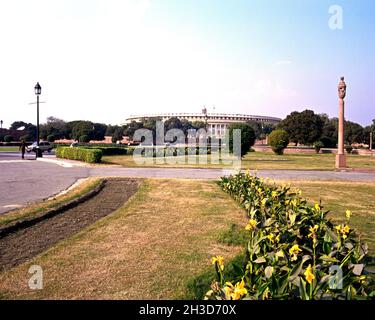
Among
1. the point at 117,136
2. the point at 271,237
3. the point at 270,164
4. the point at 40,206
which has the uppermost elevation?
the point at 117,136

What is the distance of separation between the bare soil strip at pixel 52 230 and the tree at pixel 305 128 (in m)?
64.6

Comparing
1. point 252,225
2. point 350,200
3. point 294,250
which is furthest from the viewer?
point 350,200

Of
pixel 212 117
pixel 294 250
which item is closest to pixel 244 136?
pixel 294 250

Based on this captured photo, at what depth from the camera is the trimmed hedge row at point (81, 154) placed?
2292cm

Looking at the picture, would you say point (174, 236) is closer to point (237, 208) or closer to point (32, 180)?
point (237, 208)

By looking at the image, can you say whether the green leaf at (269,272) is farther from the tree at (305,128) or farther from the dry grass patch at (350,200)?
the tree at (305,128)

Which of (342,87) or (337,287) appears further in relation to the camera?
(342,87)

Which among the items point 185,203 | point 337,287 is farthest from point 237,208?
point 337,287

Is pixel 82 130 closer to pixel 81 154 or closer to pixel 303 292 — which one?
pixel 81 154

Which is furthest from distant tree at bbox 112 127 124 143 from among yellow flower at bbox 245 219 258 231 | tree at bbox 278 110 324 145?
yellow flower at bbox 245 219 258 231

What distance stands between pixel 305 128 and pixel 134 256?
230ft

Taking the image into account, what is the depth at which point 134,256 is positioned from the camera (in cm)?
472

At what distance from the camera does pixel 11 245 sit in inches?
210
